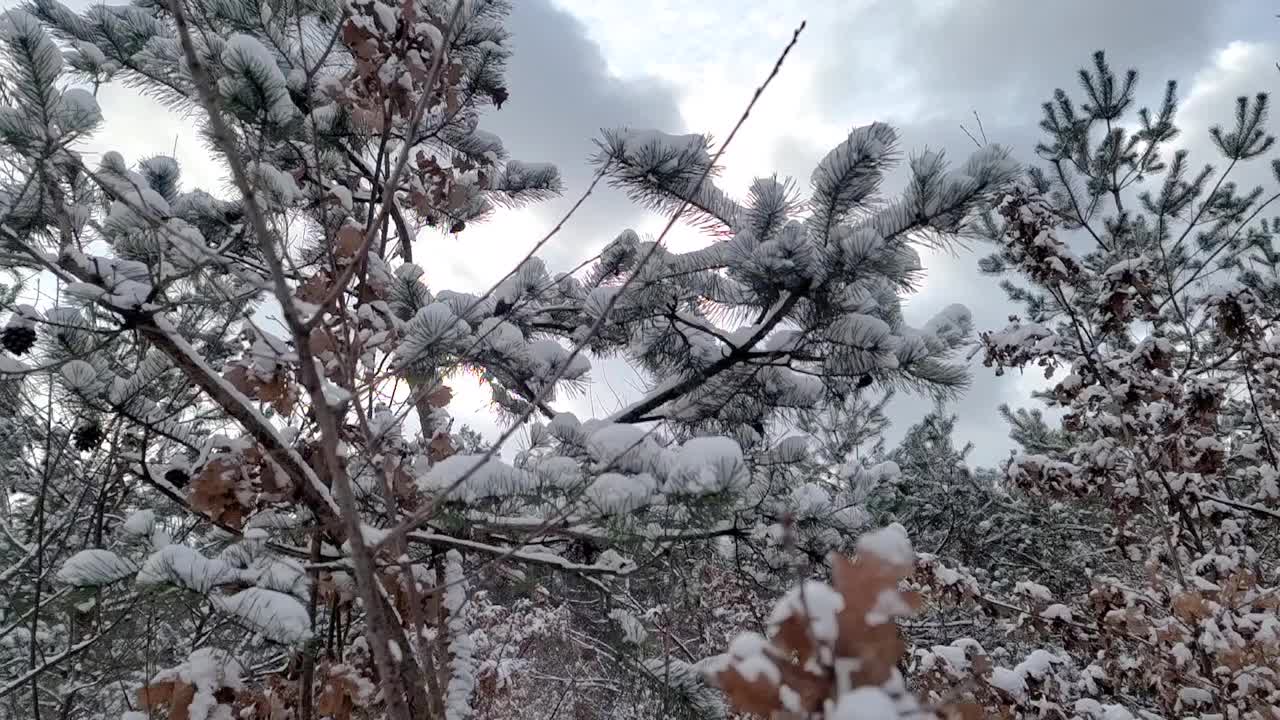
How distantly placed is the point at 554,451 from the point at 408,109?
1294mm

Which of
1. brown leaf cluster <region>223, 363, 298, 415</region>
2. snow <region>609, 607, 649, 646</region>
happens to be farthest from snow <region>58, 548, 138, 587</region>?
snow <region>609, 607, 649, 646</region>

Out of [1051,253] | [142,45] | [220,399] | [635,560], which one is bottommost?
[635,560]

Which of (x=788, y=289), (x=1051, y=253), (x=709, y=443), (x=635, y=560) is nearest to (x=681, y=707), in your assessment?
(x=635, y=560)

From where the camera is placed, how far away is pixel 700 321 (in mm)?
2523

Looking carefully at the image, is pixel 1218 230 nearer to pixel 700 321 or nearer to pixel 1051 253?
pixel 1051 253

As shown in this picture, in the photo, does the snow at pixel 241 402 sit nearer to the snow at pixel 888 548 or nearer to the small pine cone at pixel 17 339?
the small pine cone at pixel 17 339

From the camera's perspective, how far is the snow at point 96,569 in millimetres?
1513

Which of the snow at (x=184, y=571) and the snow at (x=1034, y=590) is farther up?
the snow at (x=1034, y=590)

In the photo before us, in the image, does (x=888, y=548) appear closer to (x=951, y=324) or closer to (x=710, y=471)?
(x=710, y=471)

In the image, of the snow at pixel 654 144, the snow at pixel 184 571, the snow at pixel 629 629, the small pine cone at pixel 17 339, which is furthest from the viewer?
the snow at pixel 629 629

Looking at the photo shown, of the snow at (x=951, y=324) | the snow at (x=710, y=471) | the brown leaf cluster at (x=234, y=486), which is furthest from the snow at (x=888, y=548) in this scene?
the snow at (x=951, y=324)

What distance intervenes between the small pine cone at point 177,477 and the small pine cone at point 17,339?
545 mm

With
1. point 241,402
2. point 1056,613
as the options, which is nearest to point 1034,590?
point 1056,613

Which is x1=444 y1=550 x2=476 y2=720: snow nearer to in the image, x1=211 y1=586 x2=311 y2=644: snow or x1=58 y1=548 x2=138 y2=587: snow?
x1=211 y1=586 x2=311 y2=644: snow
